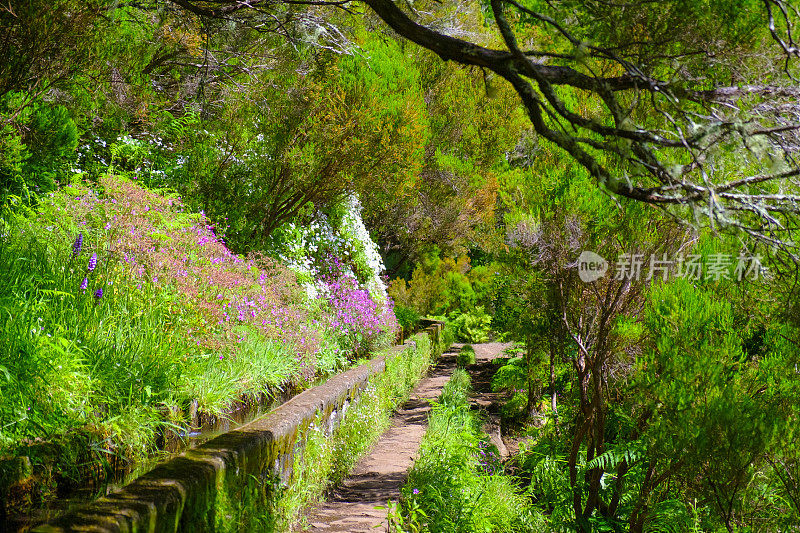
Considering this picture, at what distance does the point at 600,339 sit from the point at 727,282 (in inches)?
48.3

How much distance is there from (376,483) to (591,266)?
276 cm

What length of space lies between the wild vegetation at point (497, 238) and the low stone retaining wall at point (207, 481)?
429 mm

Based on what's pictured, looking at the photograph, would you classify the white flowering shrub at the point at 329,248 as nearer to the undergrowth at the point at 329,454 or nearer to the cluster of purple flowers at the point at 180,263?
the undergrowth at the point at 329,454

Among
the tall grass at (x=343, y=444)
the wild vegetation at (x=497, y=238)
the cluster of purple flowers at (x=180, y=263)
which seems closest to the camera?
the wild vegetation at (x=497, y=238)

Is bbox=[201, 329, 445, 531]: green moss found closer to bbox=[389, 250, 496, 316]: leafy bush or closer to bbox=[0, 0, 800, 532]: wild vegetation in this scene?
bbox=[0, 0, 800, 532]: wild vegetation

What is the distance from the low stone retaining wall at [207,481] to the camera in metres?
2.24

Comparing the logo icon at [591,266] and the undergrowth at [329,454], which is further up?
the logo icon at [591,266]

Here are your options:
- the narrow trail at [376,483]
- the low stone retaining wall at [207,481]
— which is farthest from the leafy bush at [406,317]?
the low stone retaining wall at [207,481]

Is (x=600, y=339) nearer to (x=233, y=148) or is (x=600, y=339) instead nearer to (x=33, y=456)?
(x=33, y=456)

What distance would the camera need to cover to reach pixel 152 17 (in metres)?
7.93

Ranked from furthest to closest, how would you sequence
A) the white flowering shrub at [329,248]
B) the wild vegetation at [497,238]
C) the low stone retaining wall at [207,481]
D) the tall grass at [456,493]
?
the white flowering shrub at [329,248]
the tall grass at [456,493]
the wild vegetation at [497,238]
the low stone retaining wall at [207,481]

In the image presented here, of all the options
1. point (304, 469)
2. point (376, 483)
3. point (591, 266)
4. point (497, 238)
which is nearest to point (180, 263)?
point (304, 469)

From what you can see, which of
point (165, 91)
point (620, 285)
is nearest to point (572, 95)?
point (620, 285)

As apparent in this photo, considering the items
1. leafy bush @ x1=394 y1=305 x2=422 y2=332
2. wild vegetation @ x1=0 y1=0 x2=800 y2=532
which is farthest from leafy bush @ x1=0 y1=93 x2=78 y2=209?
leafy bush @ x1=394 y1=305 x2=422 y2=332
